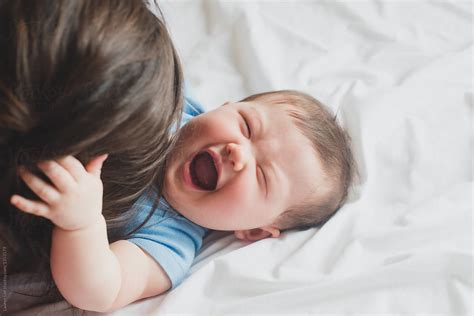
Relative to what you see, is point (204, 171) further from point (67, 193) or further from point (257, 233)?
point (67, 193)

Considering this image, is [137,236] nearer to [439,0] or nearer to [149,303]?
[149,303]

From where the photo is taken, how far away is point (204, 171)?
0.98 metres

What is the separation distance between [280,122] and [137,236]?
0.95 ft

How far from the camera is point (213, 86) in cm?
126

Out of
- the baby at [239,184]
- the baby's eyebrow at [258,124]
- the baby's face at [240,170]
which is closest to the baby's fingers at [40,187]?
the baby at [239,184]

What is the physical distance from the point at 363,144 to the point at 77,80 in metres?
0.65

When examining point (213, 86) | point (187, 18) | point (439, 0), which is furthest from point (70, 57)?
point (439, 0)

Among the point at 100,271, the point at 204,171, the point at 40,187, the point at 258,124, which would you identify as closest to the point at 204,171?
the point at 204,171

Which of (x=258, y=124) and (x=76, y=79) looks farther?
(x=258, y=124)

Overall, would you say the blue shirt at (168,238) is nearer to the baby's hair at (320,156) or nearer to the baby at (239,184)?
the baby at (239,184)

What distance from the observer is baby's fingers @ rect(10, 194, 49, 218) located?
1.98 feet

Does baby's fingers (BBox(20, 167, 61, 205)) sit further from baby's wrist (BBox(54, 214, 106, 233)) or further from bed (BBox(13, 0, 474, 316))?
bed (BBox(13, 0, 474, 316))

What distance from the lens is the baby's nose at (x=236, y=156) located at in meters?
0.91

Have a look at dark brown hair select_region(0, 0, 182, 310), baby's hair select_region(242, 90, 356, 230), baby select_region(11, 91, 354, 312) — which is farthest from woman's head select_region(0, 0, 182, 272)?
baby's hair select_region(242, 90, 356, 230)
